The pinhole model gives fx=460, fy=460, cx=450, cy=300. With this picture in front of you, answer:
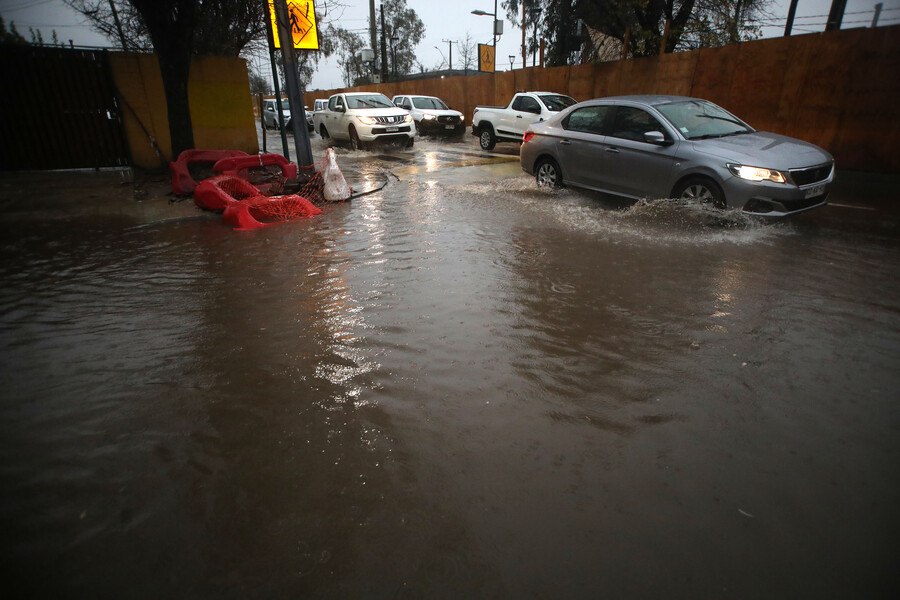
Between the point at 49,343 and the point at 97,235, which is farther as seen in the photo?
the point at 97,235

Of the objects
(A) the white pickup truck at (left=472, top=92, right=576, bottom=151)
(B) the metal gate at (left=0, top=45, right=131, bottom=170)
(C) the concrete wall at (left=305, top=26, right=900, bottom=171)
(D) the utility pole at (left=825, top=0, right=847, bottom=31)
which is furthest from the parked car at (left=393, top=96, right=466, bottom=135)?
(D) the utility pole at (left=825, top=0, right=847, bottom=31)

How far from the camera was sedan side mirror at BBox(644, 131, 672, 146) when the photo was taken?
20.0 ft

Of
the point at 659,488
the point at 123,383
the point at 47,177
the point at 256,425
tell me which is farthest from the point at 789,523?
the point at 47,177

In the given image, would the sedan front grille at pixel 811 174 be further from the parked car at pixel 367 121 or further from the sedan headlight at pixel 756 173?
the parked car at pixel 367 121

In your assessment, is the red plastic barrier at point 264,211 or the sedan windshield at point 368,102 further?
the sedan windshield at point 368,102

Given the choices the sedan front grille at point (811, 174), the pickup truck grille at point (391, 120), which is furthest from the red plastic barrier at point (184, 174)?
the sedan front grille at point (811, 174)

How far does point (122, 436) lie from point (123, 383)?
0.60 meters

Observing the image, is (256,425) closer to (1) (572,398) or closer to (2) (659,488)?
(1) (572,398)

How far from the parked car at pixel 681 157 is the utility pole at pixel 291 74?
4407 millimetres

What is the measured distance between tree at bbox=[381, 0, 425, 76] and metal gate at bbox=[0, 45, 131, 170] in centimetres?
4819

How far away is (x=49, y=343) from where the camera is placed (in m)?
3.45

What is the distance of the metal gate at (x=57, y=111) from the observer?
9789mm

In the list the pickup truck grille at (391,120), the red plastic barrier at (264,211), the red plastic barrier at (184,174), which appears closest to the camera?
the red plastic barrier at (264,211)

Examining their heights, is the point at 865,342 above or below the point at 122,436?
above
